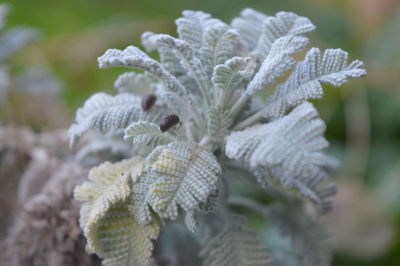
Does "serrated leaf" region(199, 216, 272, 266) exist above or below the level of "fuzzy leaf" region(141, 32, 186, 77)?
below

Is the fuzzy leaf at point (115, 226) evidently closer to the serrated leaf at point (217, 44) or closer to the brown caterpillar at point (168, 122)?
the brown caterpillar at point (168, 122)

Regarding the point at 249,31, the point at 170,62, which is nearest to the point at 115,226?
the point at 170,62

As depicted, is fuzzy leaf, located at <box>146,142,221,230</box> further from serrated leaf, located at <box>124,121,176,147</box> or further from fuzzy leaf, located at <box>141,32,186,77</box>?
fuzzy leaf, located at <box>141,32,186,77</box>

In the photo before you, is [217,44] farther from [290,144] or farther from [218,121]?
[290,144]

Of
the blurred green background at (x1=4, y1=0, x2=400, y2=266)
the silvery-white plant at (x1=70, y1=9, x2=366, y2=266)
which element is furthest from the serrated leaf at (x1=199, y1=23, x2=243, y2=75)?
the blurred green background at (x1=4, y1=0, x2=400, y2=266)

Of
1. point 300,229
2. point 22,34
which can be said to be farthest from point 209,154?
point 22,34

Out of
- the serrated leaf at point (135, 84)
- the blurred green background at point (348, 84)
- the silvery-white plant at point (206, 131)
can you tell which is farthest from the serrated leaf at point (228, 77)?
the blurred green background at point (348, 84)

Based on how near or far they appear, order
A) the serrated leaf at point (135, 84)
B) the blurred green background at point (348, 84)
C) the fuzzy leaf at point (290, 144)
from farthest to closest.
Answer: the blurred green background at point (348, 84) < the serrated leaf at point (135, 84) < the fuzzy leaf at point (290, 144)

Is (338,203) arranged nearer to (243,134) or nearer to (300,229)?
(300,229)
